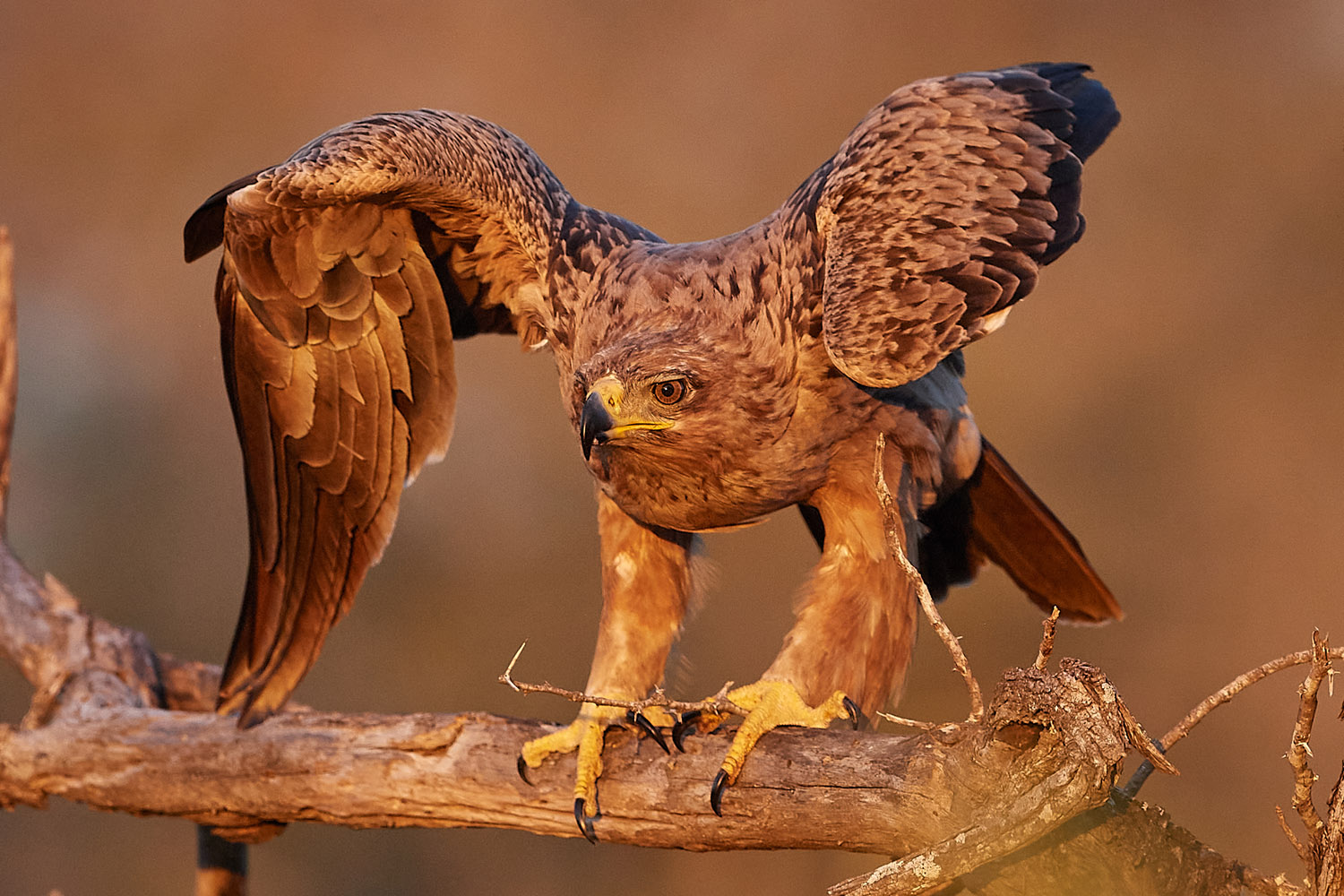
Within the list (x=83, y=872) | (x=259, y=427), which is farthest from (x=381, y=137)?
(x=83, y=872)

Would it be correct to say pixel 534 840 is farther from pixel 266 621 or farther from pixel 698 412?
pixel 698 412

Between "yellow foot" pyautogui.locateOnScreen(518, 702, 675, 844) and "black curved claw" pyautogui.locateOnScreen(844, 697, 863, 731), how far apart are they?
0.36 m

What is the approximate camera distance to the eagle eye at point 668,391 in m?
2.08

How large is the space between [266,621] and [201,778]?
405mm

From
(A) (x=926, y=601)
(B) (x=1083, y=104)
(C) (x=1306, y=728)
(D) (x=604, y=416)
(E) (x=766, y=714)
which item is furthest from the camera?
(B) (x=1083, y=104)

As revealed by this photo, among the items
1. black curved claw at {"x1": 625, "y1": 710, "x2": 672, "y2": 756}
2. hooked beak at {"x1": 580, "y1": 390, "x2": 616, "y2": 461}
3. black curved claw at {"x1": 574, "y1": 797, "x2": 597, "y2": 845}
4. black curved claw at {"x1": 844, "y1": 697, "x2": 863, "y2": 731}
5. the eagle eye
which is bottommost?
black curved claw at {"x1": 574, "y1": 797, "x2": 597, "y2": 845}

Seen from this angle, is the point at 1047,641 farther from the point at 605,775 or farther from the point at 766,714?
the point at 605,775

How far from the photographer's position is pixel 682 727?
224cm

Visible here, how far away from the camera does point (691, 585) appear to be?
8.82 ft

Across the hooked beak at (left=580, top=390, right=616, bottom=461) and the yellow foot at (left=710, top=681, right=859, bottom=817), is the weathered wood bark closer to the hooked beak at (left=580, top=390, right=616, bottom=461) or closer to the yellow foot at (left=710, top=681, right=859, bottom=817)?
the yellow foot at (left=710, top=681, right=859, bottom=817)

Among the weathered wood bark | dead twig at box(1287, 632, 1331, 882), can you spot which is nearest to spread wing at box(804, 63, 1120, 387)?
the weathered wood bark

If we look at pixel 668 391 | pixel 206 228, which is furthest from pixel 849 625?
pixel 206 228

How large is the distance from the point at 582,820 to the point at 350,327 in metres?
1.28

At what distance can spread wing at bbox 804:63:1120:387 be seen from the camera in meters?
2.06
